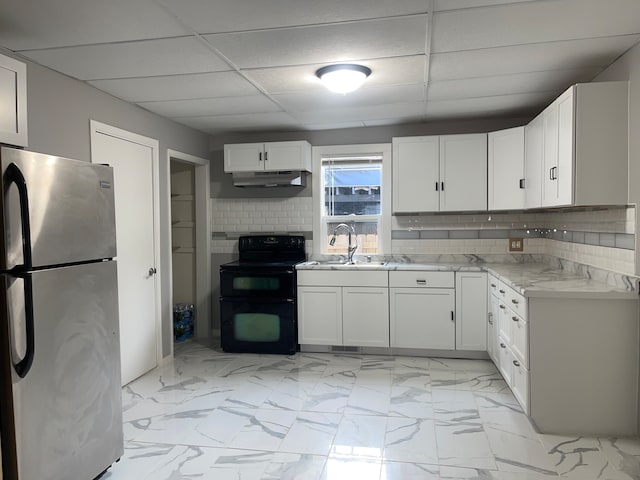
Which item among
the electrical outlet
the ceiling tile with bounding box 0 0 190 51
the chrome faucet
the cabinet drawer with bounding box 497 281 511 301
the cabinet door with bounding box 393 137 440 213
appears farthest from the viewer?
the chrome faucet

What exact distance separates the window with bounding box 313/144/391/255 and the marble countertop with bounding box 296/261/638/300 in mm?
283

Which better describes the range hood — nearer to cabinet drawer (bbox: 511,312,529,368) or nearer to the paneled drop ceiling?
the paneled drop ceiling

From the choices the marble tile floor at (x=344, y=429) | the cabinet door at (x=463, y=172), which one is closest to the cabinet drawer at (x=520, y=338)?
the marble tile floor at (x=344, y=429)

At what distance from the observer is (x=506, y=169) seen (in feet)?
13.6

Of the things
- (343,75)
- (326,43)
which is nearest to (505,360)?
(343,75)

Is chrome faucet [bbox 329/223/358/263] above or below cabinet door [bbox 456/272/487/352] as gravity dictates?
above

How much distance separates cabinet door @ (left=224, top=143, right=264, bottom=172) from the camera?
4707 millimetres

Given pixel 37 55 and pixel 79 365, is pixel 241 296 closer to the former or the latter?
pixel 79 365

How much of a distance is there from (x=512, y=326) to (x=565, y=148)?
49.0 inches

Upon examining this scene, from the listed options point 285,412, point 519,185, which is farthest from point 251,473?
point 519,185

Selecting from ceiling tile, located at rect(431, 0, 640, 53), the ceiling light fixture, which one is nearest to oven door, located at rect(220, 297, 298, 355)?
the ceiling light fixture

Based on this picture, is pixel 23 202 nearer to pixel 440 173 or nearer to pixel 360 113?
pixel 360 113

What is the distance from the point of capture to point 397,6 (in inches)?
82.7

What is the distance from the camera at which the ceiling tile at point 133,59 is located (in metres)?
2.53
